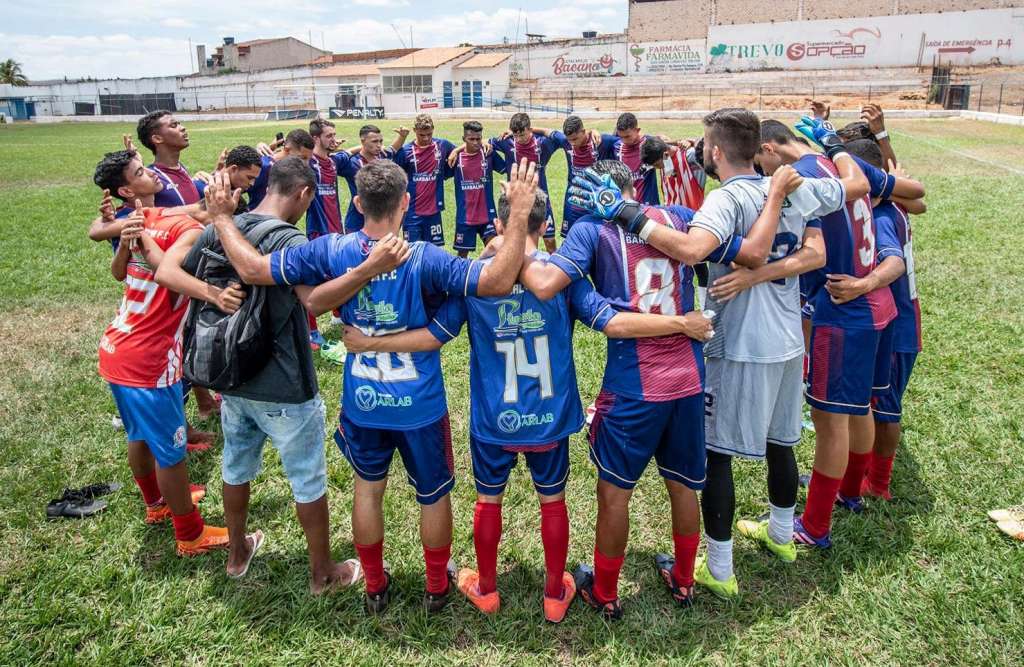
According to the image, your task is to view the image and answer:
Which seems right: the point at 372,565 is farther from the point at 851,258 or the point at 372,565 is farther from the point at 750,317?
the point at 851,258

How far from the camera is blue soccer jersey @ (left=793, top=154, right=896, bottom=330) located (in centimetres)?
392

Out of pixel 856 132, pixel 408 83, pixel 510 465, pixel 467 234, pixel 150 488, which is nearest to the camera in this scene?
pixel 510 465

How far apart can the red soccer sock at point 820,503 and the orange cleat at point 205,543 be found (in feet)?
12.2

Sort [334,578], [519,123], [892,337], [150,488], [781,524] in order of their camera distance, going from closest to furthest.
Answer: [334,578]
[781,524]
[892,337]
[150,488]
[519,123]

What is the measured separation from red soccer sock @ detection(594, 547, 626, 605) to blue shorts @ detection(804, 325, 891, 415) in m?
1.61

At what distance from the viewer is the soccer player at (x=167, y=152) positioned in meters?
5.68

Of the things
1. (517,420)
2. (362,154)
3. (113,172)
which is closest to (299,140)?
(362,154)

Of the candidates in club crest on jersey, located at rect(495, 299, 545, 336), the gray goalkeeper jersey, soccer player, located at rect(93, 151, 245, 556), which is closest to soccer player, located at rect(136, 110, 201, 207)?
soccer player, located at rect(93, 151, 245, 556)

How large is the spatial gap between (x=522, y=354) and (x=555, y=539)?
103cm

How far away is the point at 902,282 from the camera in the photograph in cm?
447

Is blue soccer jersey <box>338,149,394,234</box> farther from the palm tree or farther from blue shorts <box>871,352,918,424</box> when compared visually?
the palm tree

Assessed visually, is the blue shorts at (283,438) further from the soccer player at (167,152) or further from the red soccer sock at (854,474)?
the red soccer sock at (854,474)

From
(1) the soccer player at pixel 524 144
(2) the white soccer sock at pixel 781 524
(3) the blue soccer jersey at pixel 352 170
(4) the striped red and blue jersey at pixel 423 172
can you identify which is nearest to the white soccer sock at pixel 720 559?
(2) the white soccer sock at pixel 781 524

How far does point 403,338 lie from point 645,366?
120cm
